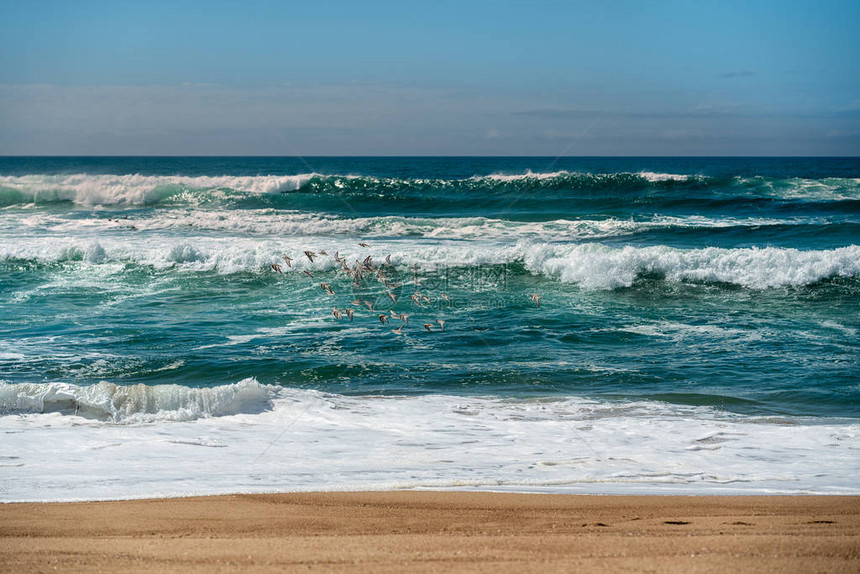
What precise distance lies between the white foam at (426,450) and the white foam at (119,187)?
1184 inches

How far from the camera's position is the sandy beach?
11.1ft

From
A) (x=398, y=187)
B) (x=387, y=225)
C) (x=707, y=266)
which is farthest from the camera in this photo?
(x=398, y=187)

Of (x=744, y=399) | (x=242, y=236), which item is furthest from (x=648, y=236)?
(x=744, y=399)

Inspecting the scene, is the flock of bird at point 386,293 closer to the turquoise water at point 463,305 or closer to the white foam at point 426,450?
the turquoise water at point 463,305

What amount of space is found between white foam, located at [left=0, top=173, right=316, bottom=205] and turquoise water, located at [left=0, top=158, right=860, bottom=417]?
6516mm

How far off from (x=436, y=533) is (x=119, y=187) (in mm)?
35765

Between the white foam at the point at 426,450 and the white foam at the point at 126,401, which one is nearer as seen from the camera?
the white foam at the point at 426,450

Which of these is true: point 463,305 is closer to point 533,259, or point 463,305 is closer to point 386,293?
point 386,293

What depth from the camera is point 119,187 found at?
35.7 metres

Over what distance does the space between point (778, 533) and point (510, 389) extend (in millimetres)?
4896

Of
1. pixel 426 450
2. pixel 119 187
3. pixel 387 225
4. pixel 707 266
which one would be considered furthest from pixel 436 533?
pixel 119 187

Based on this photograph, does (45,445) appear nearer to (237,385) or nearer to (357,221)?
(237,385)

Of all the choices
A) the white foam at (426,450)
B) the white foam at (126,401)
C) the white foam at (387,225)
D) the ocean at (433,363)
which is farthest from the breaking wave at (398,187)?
the white foam at (426,450)

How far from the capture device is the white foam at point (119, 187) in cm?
3478
